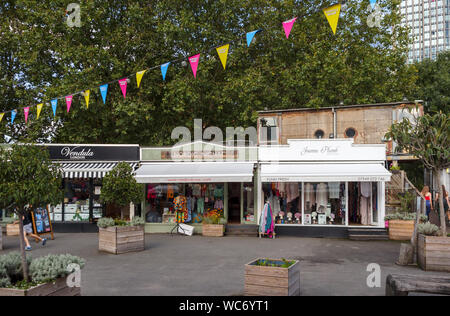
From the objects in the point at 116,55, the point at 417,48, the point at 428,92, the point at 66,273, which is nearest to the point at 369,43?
the point at 428,92

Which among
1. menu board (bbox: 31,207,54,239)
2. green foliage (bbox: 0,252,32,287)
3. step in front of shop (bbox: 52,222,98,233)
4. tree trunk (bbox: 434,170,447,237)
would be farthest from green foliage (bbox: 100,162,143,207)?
tree trunk (bbox: 434,170,447,237)

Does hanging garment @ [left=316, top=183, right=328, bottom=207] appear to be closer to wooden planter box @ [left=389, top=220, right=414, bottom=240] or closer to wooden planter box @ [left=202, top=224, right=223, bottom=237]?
wooden planter box @ [left=389, top=220, right=414, bottom=240]

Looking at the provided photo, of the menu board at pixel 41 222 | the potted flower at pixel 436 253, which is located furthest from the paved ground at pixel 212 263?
the menu board at pixel 41 222

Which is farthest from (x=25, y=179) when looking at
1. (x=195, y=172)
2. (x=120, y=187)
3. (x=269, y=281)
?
(x=195, y=172)

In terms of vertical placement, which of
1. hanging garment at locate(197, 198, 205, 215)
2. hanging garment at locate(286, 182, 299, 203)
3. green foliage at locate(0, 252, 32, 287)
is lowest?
hanging garment at locate(197, 198, 205, 215)

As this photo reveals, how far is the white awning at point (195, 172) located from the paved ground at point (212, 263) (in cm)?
219

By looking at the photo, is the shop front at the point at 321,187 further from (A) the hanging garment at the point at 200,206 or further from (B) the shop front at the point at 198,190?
(A) the hanging garment at the point at 200,206

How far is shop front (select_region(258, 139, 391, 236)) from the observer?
48.5ft

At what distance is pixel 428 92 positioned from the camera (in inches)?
1200

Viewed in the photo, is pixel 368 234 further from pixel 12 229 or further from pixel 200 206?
pixel 12 229

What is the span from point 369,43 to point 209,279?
20.3 metres

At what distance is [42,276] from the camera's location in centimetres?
529

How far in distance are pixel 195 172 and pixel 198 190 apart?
54.2 inches
